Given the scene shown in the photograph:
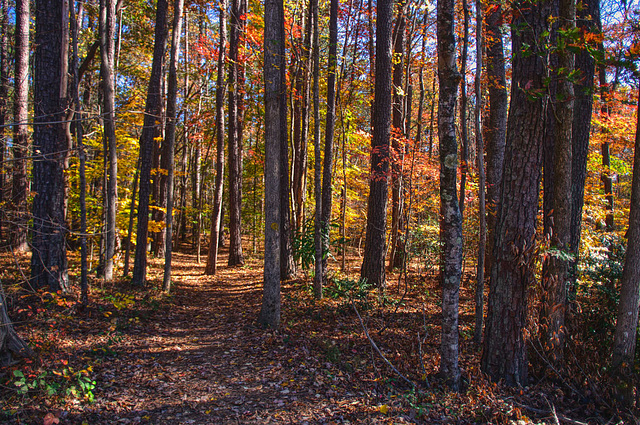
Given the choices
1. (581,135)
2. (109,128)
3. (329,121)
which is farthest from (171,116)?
(581,135)

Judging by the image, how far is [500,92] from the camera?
897cm

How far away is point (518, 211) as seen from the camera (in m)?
4.45

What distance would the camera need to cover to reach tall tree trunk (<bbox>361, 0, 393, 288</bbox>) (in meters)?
8.76

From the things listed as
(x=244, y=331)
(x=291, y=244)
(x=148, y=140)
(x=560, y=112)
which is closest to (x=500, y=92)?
(x=560, y=112)

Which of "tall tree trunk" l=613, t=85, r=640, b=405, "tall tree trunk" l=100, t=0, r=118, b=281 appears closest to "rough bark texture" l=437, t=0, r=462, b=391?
"tall tree trunk" l=613, t=85, r=640, b=405

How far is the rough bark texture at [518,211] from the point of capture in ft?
14.4

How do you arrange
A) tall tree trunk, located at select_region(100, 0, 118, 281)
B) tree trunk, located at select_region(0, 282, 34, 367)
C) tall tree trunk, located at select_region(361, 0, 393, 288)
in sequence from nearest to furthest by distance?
tree trunk, located at select_region(0, 282, 34, 367) < tall tree trunk, located at select_region(100, 0, 118, 281) < tall tree trunk, located at select_region(361, 0, 393, 288)

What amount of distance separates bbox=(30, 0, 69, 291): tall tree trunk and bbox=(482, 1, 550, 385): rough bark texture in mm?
7562

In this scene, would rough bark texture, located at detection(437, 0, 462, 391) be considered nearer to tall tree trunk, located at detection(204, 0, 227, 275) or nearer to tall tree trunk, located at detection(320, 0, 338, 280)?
tall tree trunk, located at detection(320, 0, 338, 280)

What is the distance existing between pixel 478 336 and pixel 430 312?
2148 millimetres

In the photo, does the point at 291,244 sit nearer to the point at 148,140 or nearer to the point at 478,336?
the point at 148,140

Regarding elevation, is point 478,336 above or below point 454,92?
below

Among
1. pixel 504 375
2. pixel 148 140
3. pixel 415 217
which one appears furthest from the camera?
pixel 415 217

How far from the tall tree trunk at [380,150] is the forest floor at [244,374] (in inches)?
55.2
